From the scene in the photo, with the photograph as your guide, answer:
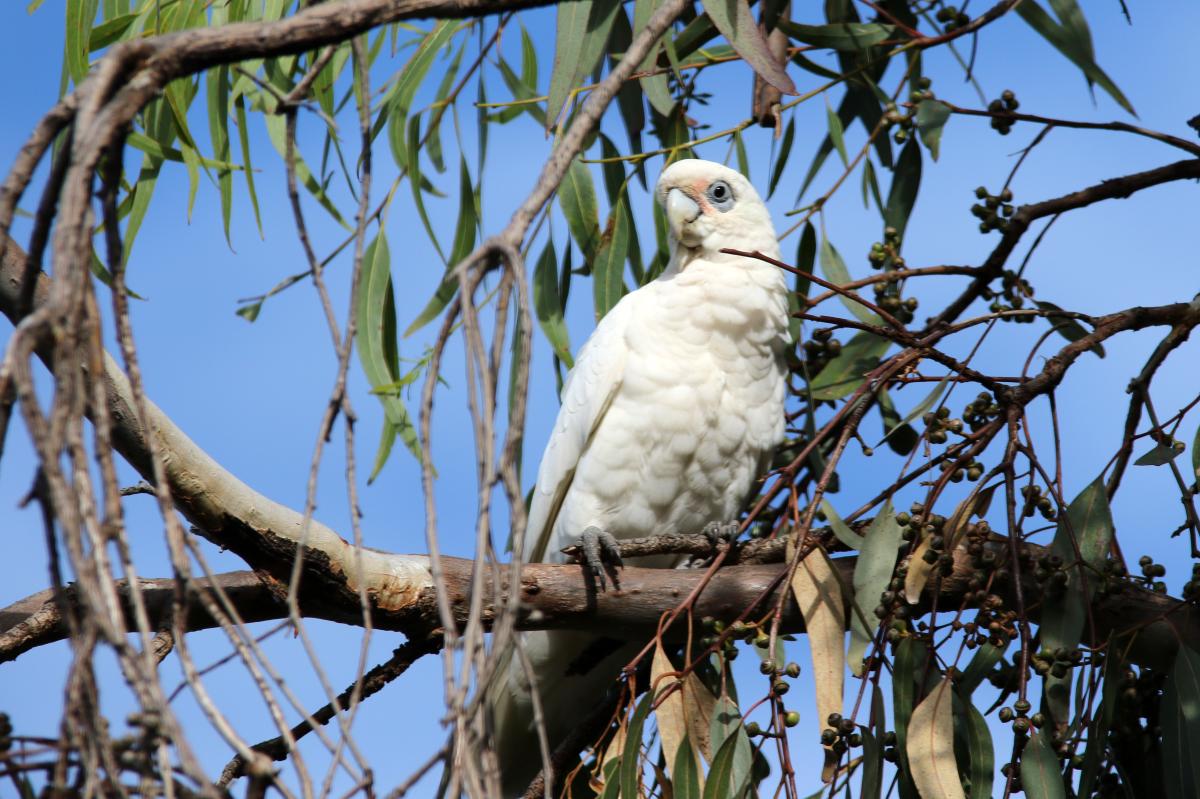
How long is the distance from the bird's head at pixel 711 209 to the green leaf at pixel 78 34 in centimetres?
118

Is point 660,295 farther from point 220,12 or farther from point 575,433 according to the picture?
point 220,12

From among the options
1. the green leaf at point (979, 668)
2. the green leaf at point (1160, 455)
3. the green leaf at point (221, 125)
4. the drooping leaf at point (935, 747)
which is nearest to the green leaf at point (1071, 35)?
the green leaf at point (1160, 455)

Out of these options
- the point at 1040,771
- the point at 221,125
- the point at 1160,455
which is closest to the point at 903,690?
the point at 1040,771

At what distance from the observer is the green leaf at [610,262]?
8.18 ft

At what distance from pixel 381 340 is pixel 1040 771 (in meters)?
1.39

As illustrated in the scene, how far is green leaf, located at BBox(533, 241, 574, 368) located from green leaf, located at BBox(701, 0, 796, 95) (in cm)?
97

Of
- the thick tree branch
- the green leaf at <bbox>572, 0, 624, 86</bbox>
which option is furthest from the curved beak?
the thick tree branch

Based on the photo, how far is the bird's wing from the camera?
243 centimetres

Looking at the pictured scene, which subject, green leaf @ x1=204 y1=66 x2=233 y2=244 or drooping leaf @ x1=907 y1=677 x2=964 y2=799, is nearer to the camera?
drooping leaf @ x1=907 y1=677 x2=964 y2=799

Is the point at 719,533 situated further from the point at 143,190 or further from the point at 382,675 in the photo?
the point at 143,190

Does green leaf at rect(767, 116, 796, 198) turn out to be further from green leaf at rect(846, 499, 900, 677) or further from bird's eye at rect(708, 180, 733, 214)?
green leaf at rect(846, 499, 900, 677)

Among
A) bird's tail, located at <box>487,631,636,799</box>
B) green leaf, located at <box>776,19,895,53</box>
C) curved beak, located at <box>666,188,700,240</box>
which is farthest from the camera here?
curved beak, located at <box>666,188,700,240</box>

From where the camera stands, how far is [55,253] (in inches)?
30.9

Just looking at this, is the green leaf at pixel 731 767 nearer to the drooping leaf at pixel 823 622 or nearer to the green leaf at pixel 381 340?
the drooping leaf at pixel 823 622
